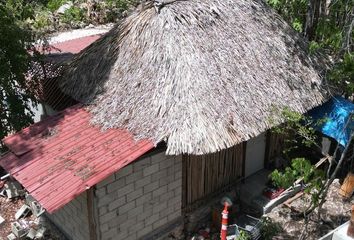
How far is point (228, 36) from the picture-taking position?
376 inches

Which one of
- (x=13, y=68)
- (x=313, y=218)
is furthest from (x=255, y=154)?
(x=13, y=68)

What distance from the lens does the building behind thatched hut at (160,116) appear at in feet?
25.0

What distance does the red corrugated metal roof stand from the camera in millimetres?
6949

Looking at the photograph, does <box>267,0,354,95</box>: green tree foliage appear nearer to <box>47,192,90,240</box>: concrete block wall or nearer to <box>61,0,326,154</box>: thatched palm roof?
<box>61,0,326,154</box>: thatched palm roof

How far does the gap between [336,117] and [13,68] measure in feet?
24.7

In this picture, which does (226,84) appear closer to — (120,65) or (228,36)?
(228,36)

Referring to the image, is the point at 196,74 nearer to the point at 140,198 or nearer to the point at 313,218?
the point at 140,198

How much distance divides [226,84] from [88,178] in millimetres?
3440

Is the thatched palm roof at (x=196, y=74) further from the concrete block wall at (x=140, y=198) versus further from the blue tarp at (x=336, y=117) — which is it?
the concrete block wall at (x=140, y=198)

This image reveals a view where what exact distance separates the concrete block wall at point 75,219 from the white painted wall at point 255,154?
4.23 metres

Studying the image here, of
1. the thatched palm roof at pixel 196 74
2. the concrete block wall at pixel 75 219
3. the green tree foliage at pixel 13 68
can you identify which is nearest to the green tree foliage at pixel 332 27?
the thatched palm roof at pixel 196 74

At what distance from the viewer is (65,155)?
7719 millimetres

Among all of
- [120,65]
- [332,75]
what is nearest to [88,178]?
[120,65]

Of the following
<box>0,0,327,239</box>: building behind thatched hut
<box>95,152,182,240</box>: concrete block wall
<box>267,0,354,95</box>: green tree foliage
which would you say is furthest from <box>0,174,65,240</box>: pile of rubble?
<box>267,0,354,95</box>: green tree foliage
